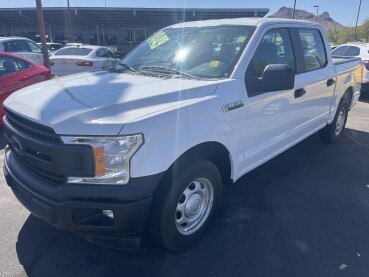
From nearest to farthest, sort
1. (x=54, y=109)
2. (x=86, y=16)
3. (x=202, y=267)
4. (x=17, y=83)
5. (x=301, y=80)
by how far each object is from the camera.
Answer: (x=54, y=109) → (x=202, y=267) → (x=301, y=80) → (x=17, y=83) → (x=86, y=16)

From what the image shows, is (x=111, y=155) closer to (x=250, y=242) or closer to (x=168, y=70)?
(x=168, y=70)

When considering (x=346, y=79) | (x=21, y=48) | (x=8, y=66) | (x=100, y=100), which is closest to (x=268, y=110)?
(x=100, y=100)

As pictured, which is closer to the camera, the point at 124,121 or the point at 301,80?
the point at 124,121

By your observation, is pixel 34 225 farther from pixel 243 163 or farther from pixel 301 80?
pixel 301 80

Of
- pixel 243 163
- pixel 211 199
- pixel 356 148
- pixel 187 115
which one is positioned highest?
pixel 187 115

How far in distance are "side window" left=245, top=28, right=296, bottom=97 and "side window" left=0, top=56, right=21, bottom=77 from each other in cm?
505

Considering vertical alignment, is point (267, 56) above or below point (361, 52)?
above

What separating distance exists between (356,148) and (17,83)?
246 inches

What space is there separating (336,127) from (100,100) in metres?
4.67

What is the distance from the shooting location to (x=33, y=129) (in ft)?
8.15

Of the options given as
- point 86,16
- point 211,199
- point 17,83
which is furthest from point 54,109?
point 86,16

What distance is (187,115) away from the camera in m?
2.61

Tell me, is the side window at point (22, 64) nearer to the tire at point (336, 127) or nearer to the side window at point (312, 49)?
the side window at point (312, 49)

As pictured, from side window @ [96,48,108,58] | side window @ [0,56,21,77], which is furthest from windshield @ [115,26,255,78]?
side window @ [96,48,108,58]
